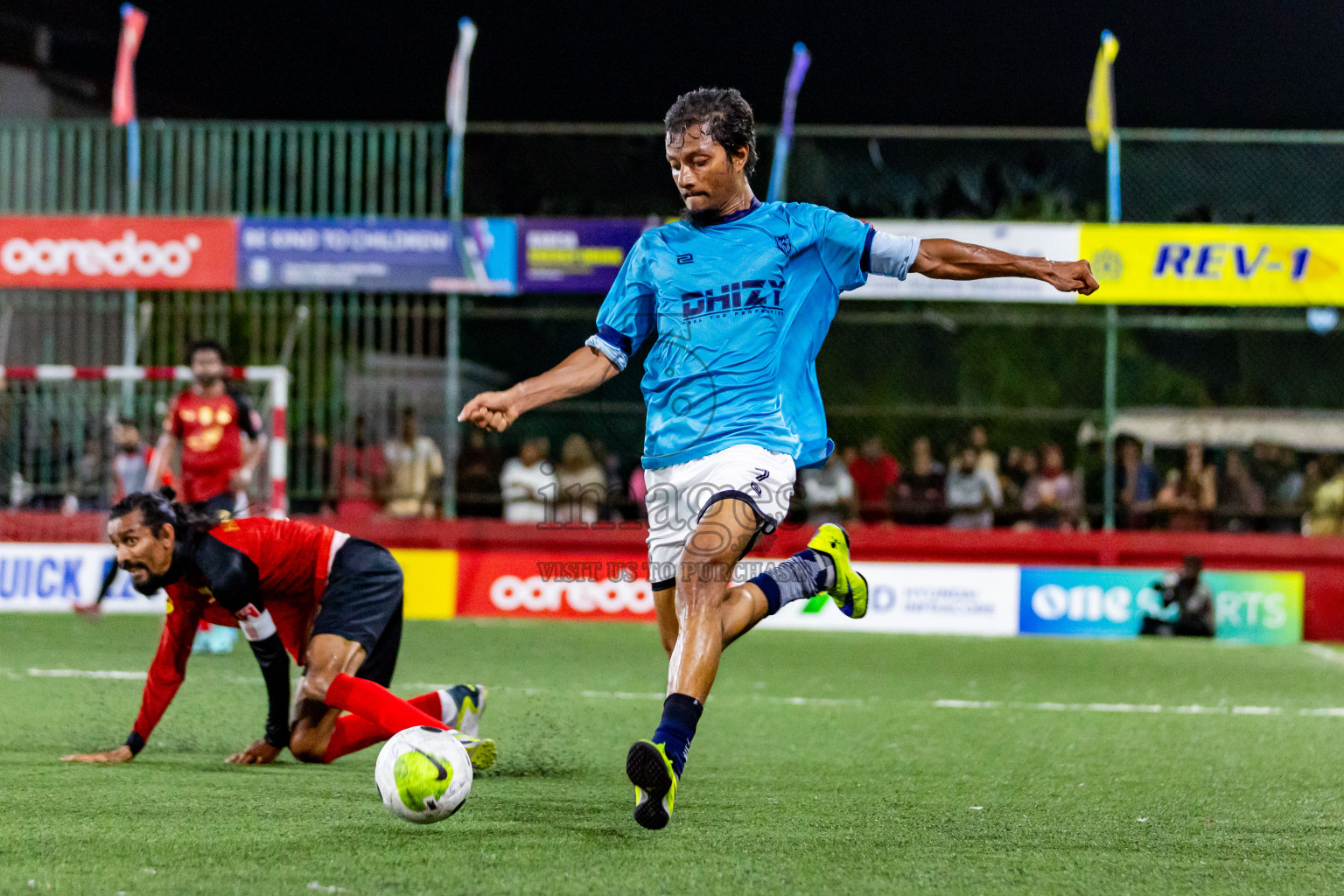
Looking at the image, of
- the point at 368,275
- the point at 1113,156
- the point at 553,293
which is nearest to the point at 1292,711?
the point at 1113,156

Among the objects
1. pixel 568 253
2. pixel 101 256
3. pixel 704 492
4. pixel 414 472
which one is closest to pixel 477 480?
pixel 414 472

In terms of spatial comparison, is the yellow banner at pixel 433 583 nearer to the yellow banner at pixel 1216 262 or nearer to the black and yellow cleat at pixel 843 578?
the yellow banner at pixel 1216 262

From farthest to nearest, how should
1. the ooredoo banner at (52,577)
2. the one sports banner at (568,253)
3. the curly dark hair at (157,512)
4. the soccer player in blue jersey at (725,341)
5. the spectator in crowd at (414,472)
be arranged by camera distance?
the spectator in crowd at (414,472), the one sports banner at (568,253), the ooredoo banner at (52,577), the curly dark hair at (157,512), the soccer player in blue jersey at (725,341)

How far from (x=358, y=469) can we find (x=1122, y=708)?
8.58m

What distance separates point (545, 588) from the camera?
14.6 m

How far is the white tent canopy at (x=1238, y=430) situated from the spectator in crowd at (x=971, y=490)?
4.29 ft

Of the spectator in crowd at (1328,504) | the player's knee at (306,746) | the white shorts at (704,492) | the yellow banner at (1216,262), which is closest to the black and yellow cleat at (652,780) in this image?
the white shorts at (704,492)

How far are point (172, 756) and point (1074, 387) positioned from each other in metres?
20.3

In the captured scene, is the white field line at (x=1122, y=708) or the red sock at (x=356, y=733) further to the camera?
the white field line at (x=1122, y=708)

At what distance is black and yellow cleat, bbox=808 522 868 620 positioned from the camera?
5.28 m

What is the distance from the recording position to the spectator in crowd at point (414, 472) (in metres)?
14.7

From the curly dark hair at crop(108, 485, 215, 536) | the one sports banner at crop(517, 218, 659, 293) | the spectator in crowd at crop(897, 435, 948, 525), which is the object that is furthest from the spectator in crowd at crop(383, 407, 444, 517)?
the curly dark hair at crop(108, 485, 215, 536)

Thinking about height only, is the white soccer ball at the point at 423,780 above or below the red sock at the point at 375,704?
below

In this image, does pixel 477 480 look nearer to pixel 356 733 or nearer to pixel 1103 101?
pixel 1103 101
